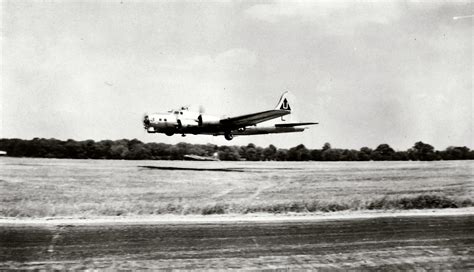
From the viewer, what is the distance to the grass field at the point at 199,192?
17.3m

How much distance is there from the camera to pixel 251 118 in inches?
1391

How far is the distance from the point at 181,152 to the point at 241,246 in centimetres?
3938

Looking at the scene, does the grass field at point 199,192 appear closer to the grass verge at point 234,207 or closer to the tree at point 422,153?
the grass verge at point 234,207

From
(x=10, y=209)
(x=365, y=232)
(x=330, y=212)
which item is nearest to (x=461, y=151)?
(x=330, y=212)

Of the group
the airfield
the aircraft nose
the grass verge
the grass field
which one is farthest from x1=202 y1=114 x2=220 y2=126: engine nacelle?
the grass verge

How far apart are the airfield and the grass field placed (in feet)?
0.20

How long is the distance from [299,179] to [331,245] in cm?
1702

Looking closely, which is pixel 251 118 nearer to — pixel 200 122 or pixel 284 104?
pixel 200 122

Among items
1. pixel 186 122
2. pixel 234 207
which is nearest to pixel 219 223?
pixel 234 207

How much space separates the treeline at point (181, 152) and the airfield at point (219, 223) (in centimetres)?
1883

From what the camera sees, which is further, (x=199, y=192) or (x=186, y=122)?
(x=186, y=122)

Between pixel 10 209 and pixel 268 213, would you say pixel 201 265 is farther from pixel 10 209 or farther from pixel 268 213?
pixel 10 209

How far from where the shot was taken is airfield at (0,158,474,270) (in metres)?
10.1

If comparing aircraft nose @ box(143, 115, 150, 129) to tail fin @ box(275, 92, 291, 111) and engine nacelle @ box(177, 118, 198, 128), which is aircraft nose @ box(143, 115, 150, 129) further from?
tail fin @ box(275, 92, 291, 111)
